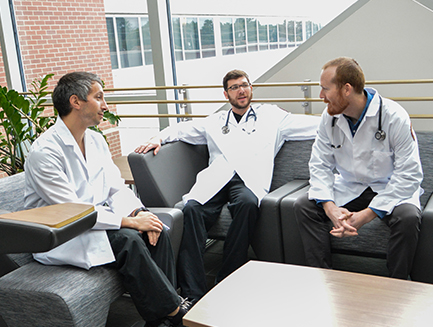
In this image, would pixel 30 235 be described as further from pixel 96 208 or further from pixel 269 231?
pixel 269 231

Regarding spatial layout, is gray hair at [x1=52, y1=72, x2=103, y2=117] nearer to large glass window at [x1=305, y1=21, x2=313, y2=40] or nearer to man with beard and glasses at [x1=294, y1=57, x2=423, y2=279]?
man with beard and glasses at [x1=294, y1=57, x2=423, y2=279]

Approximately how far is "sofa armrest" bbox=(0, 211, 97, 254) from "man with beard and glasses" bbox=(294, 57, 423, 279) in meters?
1.20

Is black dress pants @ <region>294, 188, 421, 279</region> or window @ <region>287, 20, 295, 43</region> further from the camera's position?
window @ <region>287, 20, 295, 43</region>

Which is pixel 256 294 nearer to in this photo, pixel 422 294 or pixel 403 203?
pixel 422 294

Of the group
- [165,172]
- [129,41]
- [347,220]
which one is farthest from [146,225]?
[129,41]

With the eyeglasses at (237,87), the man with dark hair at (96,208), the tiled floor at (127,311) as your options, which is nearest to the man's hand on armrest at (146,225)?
the man with dark hair at (96,208)

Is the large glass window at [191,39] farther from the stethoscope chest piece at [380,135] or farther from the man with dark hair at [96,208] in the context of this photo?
the stethoscope chest piece at [380,135]

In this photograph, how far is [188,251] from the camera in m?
2.41

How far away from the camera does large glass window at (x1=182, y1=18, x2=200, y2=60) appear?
4645mm

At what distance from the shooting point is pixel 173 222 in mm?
2346

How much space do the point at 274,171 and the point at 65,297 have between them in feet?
5.40

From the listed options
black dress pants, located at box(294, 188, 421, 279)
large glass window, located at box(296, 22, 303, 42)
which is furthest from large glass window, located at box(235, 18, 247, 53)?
black dress pants, located at box(294, 188, 421, 279)

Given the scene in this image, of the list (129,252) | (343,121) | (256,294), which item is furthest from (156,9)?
(256,294)

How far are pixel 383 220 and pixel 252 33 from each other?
2796 millimetres
